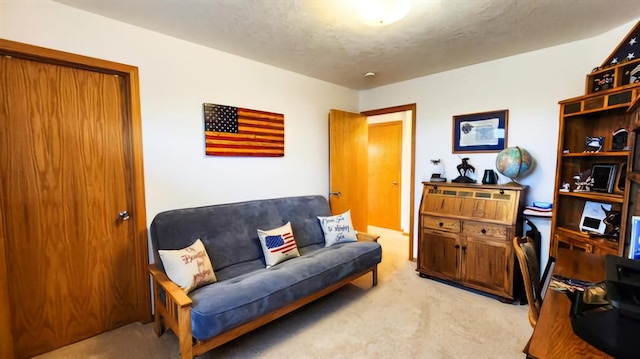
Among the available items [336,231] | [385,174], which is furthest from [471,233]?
[385,174]

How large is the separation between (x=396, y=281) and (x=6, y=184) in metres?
3.34

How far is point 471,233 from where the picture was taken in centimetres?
289

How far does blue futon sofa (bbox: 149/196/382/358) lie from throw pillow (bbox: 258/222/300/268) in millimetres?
74

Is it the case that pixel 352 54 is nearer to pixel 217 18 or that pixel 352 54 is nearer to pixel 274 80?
pixel 274 80

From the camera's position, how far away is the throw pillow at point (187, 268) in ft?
6.48

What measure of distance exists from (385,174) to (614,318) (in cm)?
448

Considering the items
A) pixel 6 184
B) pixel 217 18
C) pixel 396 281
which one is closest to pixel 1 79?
pixel 6 184

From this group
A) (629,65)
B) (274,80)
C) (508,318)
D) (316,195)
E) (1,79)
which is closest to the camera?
(1,79)

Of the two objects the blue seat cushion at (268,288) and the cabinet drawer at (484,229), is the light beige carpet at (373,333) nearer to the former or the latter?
the blue seat cushion at (268,288)

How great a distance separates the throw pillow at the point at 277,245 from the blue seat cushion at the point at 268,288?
7 centimetres

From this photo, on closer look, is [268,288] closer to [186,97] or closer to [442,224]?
[186,97]

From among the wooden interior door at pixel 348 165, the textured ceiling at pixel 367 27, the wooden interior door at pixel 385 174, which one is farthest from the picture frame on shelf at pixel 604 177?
the wooden interior door at pixel 385 174

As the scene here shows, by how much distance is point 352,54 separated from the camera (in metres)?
2.76

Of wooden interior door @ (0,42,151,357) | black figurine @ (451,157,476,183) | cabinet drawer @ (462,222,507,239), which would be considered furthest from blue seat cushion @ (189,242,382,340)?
black figurine @ (451,157,476,183)
